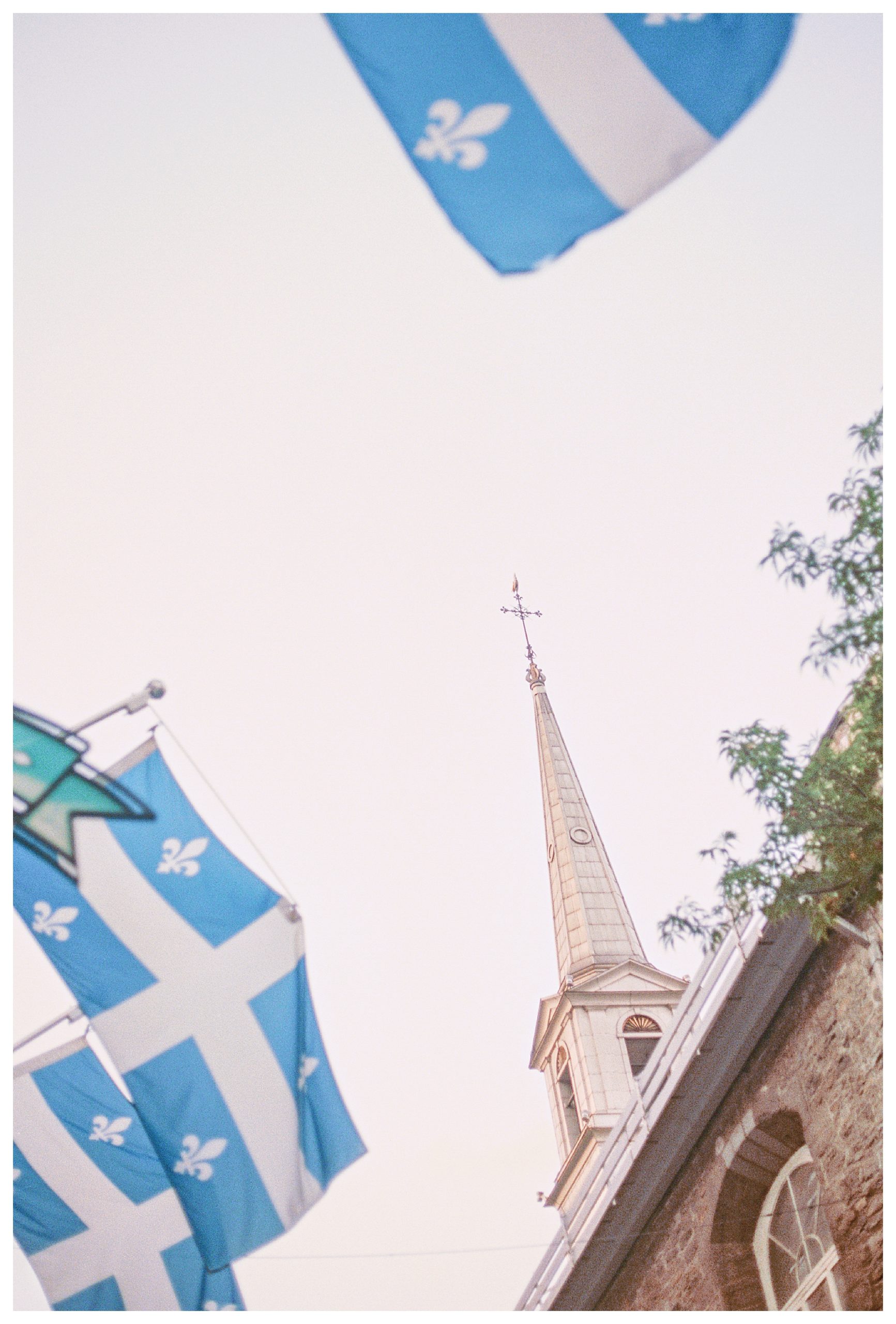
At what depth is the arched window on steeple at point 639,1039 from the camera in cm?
2098

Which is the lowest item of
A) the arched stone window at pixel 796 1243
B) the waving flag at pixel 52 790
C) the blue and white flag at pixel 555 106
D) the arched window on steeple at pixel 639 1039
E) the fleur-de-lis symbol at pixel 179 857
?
the arched window on steeple at pixel 639 1039

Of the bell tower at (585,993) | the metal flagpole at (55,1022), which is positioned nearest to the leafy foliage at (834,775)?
the metal flagpole at (55,1022)

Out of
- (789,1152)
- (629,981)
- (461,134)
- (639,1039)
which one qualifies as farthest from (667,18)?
(629,981)

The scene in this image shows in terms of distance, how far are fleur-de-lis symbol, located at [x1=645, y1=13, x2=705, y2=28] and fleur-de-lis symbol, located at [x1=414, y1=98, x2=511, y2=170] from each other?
737mm

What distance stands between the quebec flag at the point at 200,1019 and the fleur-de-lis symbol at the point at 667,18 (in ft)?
17.3

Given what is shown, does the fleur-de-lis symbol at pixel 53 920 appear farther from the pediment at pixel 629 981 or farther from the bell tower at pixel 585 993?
the pediment at pixel 629 981

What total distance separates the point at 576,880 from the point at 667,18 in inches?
855

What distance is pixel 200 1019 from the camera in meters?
7.03

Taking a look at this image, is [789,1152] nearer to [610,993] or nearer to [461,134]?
[461,134]

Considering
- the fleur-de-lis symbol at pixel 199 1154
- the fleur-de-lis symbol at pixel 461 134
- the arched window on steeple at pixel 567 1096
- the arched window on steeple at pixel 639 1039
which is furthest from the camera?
the arched window on steeple at pixel 567 1096

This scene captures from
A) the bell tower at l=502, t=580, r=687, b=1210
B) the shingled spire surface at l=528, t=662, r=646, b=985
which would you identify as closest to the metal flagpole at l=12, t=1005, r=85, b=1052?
the bell tower at l=502, t=580, r=687, b=1210

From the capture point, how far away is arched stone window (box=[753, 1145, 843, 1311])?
8898 millimetres

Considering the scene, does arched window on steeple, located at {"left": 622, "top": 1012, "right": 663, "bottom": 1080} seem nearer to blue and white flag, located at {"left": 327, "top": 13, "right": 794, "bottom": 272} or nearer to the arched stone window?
the arched stone window

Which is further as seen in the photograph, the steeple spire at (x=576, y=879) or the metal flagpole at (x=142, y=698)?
the steeple spire at (x=576, y=879)
